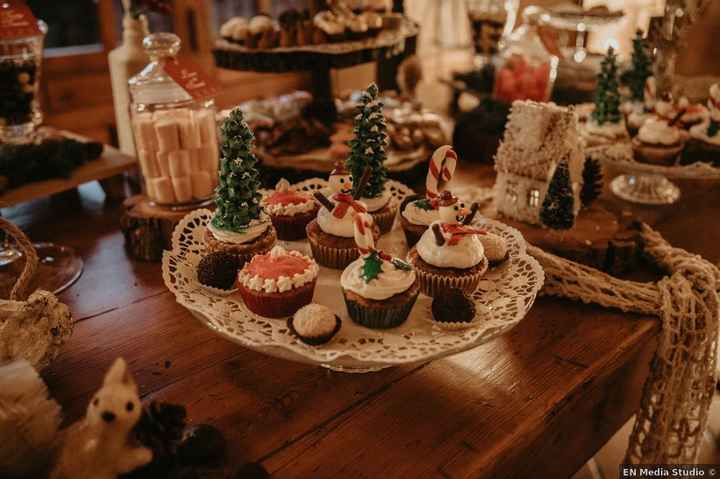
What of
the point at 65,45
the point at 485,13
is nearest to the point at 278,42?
the point at 485,13

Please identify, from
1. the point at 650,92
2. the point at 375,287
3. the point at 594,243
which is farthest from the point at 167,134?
the point at 650,92

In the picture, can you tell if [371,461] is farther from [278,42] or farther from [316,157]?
[278,42]

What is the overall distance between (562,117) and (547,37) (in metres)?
0.82

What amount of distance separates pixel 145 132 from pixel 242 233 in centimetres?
37

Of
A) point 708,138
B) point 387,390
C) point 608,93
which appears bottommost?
point 387,390

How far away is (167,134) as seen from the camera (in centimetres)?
128

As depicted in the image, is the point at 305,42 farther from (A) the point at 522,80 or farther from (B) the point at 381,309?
(B) the point at 381,309

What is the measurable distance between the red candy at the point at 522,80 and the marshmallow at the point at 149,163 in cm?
121

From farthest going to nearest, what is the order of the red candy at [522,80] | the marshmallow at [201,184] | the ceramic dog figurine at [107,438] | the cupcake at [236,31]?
the red candy at [522,80], the cupcake at [236,31], the marshmallow at [201,184], the ceramic dog figurine at [107,438]

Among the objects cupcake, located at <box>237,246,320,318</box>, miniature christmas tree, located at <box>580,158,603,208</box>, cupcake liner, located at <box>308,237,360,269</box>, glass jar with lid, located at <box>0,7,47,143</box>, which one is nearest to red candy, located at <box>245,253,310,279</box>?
cupcake, located at <box>237,246,320,318</box>

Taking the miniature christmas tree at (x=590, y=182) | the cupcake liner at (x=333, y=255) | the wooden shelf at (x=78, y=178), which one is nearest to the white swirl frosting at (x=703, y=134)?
the miniature christmas tree at (x=590, y=182)

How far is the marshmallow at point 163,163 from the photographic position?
130cm

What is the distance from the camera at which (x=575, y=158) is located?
1.32 m

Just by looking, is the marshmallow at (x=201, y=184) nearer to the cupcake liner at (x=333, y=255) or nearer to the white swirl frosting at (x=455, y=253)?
the cupcake liner at (x=333, y=255)
